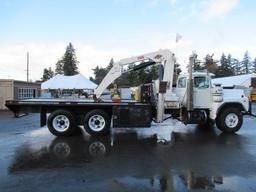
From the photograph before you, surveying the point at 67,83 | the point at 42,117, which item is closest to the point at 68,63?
the point at 67,83

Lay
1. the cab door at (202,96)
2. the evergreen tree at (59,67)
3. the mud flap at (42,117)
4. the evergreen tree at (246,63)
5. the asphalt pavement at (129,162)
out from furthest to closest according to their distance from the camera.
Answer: the evergreen tree at (246,63), the evergreen tree at (59,67), the cab door at (202,96), the mud flap at (42,117), the asphalt pavement at (129,162)

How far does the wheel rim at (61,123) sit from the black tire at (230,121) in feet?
20.1

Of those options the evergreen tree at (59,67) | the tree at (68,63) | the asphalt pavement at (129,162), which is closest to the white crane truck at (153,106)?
the asphalt pavement at (129,162)

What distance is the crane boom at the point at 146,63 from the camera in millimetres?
14318

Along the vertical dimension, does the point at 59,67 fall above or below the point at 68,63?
below

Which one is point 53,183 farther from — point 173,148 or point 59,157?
point 173,148

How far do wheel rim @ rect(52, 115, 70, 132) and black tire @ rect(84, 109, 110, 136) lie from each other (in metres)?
0.74

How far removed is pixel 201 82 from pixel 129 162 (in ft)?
22.9

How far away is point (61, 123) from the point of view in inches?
527

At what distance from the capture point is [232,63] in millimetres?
128125

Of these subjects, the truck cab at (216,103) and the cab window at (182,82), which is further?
the cab window at (182,82)

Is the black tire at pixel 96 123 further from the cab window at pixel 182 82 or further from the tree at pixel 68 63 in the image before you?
the tree at pixel 68 63

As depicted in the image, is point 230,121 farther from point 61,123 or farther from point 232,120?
point 61,123

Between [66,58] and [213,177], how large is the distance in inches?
4144
